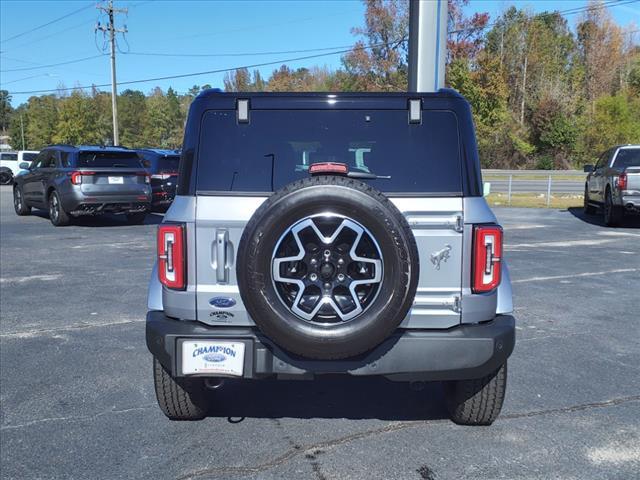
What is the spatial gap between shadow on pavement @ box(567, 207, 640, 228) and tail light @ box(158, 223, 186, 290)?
44.2ft

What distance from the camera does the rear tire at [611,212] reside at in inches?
538

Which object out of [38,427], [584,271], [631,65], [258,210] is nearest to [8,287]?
[38,427]

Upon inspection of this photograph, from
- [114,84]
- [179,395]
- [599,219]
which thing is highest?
[114,84]

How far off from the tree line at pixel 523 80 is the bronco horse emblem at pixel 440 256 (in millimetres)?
34833

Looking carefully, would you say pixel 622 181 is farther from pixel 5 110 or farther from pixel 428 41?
pixel 5 110

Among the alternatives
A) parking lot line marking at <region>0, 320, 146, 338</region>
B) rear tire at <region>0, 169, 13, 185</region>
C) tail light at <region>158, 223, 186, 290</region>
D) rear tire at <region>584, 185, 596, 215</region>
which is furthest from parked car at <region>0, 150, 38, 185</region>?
tail light at <region>158, 223, 186, 290</region>

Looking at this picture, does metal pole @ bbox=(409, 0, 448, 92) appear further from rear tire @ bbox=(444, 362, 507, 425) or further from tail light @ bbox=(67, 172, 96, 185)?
tail light @ bbox=(67, 172, 96, 185)

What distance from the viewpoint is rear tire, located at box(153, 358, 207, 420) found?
356 cm

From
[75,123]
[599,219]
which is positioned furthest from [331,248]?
[75,123]

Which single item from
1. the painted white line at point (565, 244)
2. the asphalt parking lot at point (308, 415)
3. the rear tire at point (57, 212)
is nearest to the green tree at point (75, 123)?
the rear tire at point (57, 212)

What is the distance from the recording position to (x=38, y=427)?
369 centimetres

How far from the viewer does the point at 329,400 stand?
4.16 metres

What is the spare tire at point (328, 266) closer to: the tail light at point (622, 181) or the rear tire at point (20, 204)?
the tail light at point (622, 181)

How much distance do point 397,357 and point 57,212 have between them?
12.5 metres
